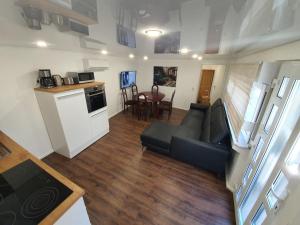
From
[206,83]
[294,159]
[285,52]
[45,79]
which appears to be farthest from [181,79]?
[294,159]

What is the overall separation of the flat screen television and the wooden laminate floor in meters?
2.62

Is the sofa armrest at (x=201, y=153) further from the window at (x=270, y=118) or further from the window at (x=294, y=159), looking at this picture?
the window at (x=294, y=159)

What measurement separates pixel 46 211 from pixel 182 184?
6.05ft

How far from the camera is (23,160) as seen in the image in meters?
1.17

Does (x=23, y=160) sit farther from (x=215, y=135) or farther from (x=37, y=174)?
(x=215, y=135)

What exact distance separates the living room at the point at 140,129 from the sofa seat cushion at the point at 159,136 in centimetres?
3

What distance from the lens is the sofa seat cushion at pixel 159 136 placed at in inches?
97.1

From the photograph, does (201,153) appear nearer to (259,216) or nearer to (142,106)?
(259,216)

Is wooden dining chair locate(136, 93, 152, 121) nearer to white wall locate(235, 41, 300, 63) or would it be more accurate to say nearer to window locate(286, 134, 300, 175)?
white wall locate(235, 41, 300, 63)

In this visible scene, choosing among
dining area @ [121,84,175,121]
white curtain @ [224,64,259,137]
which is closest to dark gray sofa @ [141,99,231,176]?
white curtain @ [224,64,259,137]


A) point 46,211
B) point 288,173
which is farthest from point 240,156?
point 46,211

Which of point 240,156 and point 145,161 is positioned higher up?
point 240,156

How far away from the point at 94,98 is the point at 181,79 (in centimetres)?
368

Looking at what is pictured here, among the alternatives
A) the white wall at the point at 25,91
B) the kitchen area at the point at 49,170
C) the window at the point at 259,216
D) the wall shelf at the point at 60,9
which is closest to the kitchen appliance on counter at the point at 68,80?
the kitchen area at the point at 49,170
